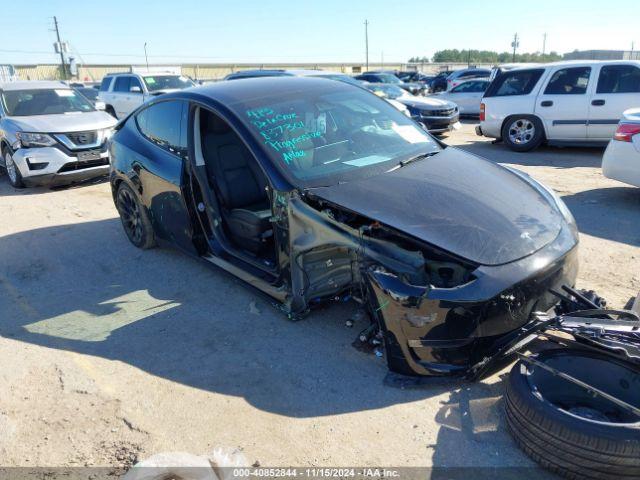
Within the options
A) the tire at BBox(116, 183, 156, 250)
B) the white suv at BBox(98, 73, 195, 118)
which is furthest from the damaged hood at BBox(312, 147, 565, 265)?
the white suv at BBox(98, 73, 195, 118)

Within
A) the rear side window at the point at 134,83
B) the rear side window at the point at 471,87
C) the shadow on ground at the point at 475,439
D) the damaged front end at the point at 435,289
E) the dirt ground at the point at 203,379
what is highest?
the rear side window at the point at 134,83

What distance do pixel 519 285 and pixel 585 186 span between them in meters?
5.31

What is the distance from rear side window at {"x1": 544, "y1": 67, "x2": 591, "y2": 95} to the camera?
909 centimetres

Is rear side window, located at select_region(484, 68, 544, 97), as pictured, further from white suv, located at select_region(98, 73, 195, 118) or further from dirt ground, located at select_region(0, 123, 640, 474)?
white suv, located at select_region(98, 73, 195, 118)

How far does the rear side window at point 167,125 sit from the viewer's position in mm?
4245

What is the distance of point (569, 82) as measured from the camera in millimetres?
9219

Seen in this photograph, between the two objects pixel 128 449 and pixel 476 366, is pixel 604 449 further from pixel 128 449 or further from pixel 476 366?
pixel 128 449

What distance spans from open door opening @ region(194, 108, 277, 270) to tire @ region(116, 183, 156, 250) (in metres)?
1.16

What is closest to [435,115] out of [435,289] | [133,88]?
[133,88]

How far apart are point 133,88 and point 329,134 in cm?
1136

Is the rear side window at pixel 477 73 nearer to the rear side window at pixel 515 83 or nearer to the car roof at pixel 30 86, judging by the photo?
the rear side window at pixel 515 83

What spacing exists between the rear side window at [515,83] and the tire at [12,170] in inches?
354

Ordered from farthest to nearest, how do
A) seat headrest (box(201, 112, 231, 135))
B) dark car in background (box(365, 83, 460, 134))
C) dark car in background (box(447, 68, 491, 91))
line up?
dark car in background (box(447, 68, 491, 91)) < dark car in background (box(365, 83, 460, 134)) < seat headrest (box(201, 112, 231, 135))

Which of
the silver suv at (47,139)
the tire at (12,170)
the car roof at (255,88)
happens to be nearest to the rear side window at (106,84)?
the silver suv at (47,139)
